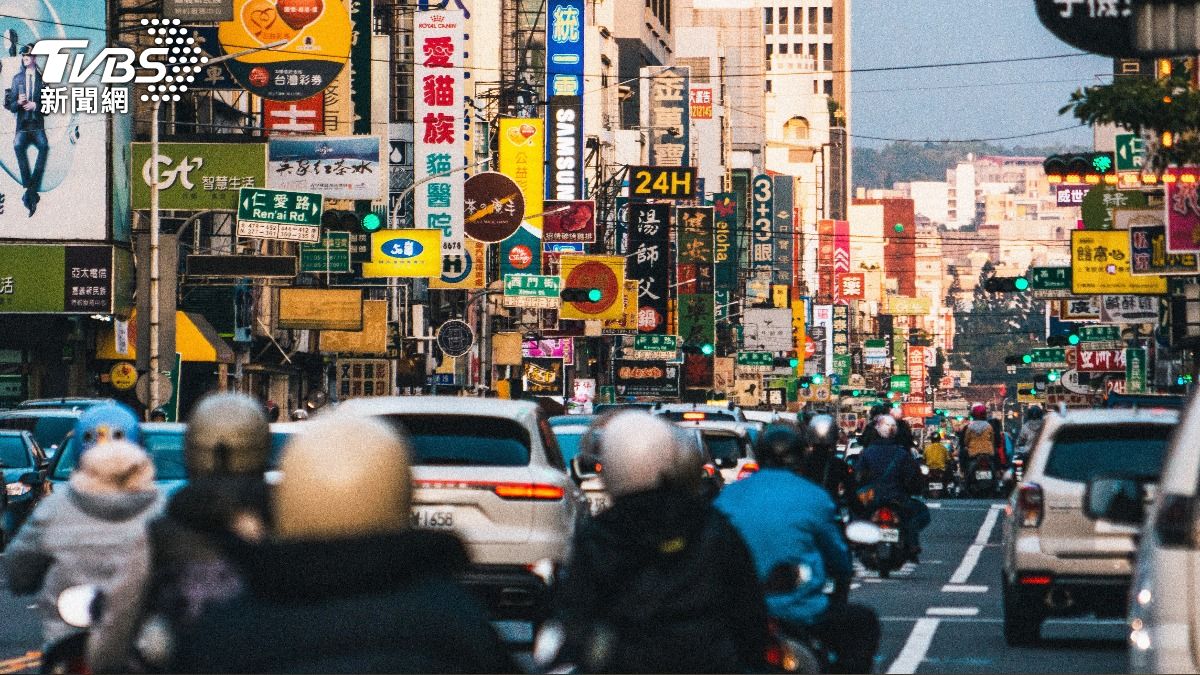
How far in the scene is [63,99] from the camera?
4409 centimetres

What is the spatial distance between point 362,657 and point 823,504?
5244 mm

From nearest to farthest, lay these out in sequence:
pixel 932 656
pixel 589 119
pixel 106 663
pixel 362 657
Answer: pixel 362 657 → pixel 106 663 → pixel 932 656 → pixel 589 119

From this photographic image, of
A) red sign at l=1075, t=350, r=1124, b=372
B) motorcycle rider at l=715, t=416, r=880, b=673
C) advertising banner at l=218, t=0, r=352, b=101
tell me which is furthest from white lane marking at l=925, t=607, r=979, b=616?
red sign at l=1075, t=350, r=1124, b=372

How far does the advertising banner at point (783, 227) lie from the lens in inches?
5945

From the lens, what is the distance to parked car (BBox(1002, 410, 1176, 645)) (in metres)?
15.8

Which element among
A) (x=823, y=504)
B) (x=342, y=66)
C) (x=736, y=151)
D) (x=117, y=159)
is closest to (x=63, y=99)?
(x=117, y=159)

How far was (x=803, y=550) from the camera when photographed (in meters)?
9.09

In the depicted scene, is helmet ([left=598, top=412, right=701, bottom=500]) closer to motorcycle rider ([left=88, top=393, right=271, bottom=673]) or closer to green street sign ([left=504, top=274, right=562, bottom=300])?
motorcycle rider ([left=88, top=393, right=271, bottom=673])

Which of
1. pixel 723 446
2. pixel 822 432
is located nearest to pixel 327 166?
pixel 723 446

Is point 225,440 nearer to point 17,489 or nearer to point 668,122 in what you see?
point 17,489

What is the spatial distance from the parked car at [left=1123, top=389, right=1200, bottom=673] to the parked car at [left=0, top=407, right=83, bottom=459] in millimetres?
26351

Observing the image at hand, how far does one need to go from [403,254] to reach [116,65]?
10.4m

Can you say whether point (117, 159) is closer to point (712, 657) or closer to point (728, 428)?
point (728, 428)

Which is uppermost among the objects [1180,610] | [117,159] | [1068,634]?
[117,159]
